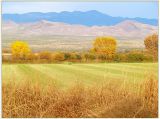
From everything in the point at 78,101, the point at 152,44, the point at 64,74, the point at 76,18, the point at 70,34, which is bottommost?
the point at 78,101

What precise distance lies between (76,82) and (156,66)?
39.7 inches

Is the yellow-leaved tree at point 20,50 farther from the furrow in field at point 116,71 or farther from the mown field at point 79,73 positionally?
the furrow in field at point 116,71

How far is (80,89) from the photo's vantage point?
21.4 ft

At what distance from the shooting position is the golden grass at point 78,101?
645cm

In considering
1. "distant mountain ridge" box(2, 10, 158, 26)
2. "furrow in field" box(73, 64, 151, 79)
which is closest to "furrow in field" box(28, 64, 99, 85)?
"furrow in field" box(73, 64, 151, 79)

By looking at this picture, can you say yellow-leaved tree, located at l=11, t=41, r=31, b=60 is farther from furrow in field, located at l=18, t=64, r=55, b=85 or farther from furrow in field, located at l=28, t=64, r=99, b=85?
furrow in field, located at l=28, t=64, r=99, b=85

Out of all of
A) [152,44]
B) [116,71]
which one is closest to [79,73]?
[116,71]

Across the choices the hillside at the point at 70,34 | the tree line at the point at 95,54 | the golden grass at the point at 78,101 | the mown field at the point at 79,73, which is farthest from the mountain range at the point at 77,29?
the golden grass at the point at 78,101

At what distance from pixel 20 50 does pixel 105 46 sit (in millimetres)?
1040

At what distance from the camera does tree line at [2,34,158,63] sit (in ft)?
20.9

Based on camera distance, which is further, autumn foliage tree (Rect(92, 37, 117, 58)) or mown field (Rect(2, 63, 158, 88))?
mown field (Rect(2, 63, 158, 88))

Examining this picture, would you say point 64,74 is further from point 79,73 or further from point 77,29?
point 77,29

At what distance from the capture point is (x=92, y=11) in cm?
641

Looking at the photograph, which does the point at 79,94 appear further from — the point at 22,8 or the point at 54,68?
the point at 22,8
